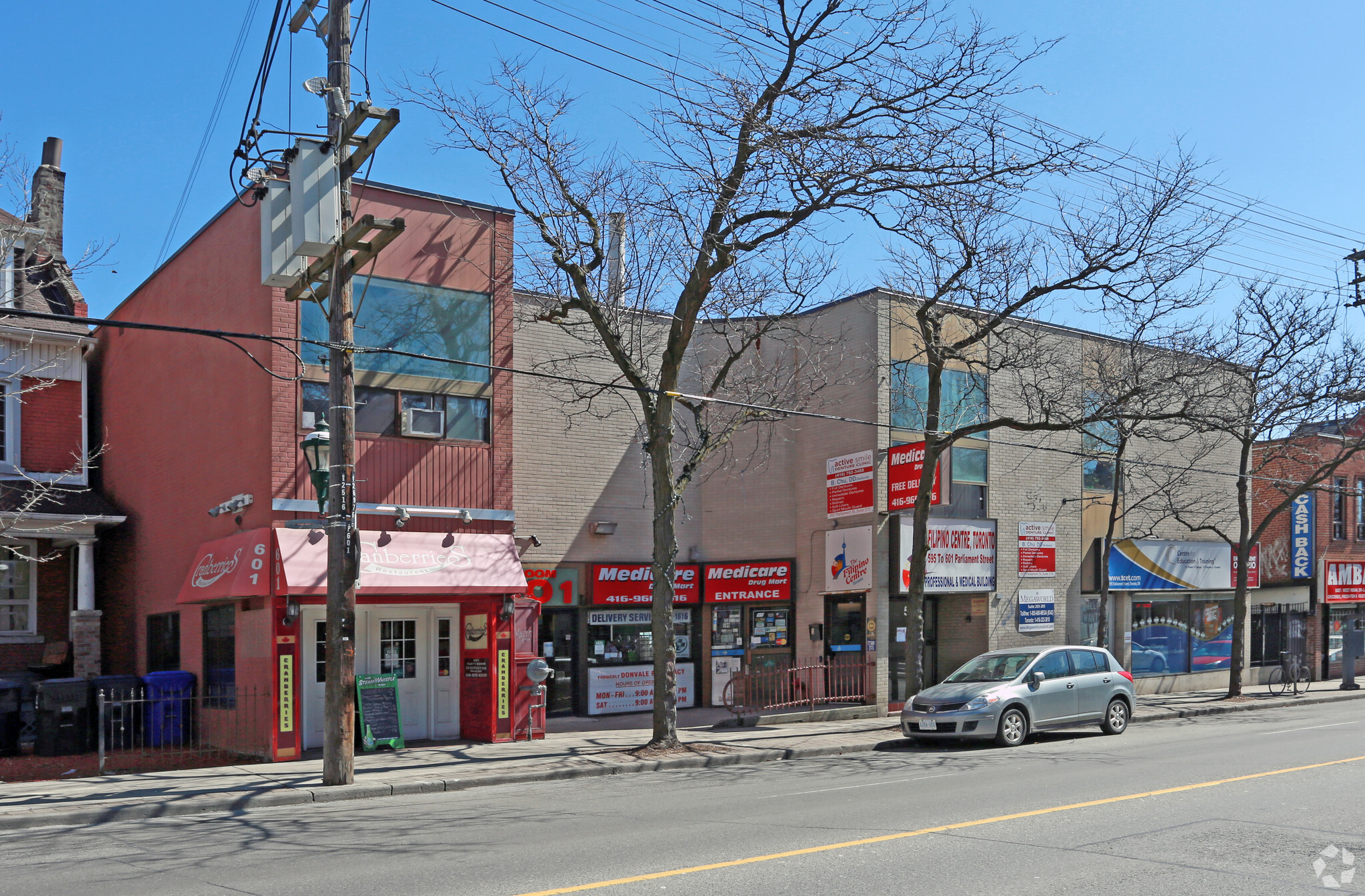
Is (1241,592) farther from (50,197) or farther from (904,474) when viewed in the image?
(50,197)

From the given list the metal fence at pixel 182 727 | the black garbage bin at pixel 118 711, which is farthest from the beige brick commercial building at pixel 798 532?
the black garbage bin at pixel 118 711

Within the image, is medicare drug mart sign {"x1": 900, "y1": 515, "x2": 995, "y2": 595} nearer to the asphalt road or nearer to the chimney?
the asphalt road

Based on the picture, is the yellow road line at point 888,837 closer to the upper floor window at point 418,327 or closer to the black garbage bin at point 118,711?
the upper floor window at point 418,327

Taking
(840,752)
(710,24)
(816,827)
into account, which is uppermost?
(710,24)

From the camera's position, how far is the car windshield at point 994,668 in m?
17.5

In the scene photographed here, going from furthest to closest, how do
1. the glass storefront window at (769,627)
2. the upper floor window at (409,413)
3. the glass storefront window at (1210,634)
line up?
the glass storefront window at (1210,634)
the glass storefront window at (769,627)
the upper floor window at (409,413)

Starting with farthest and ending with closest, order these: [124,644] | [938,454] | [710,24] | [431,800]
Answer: [124,644] < [938,454] < [710,24] < [431,800]

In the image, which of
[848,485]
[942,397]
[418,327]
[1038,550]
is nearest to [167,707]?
[418,327]

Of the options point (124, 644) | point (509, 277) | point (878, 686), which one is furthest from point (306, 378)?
point (878, 686)

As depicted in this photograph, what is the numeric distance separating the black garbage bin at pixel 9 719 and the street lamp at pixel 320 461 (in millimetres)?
6323

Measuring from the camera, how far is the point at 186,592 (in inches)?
646

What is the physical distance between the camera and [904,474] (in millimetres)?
20469

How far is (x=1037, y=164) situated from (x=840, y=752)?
871 centimetres

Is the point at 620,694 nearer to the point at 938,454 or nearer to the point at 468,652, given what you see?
the point at 468,652
